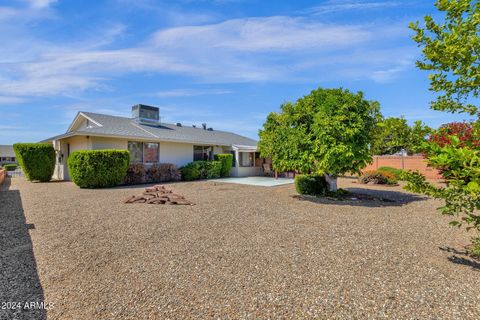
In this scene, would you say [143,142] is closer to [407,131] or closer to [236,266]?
[236,266]

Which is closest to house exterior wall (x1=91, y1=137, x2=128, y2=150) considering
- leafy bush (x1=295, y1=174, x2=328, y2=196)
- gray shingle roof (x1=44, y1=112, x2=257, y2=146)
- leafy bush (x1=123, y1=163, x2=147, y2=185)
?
gray shingle roof (x1=44, y1=112, x2=257, y2=146)

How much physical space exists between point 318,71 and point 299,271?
10193 millimetres

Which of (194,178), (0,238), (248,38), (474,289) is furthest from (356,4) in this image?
(194,178)

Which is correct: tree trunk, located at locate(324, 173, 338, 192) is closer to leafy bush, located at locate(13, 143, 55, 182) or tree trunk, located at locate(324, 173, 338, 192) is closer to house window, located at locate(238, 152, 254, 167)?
house window, located at locate(238, 152, 254, 167)

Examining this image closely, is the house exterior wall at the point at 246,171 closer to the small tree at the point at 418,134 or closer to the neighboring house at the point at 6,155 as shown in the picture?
the small tree at the point at 418,134

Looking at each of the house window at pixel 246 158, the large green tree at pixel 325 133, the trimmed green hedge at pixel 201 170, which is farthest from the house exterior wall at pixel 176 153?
the large green tree at pixel 325 133

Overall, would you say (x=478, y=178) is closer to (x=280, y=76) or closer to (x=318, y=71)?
(x=318, y=71)

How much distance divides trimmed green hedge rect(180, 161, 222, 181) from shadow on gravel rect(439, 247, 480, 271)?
48.6ft

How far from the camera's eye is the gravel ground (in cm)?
276

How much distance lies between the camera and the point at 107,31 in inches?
348

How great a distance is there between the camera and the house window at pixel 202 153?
1952 cm

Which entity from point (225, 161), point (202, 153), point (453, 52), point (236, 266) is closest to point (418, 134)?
point (453, 52)

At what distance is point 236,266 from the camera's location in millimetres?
3828

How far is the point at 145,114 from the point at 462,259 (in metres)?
20.0
